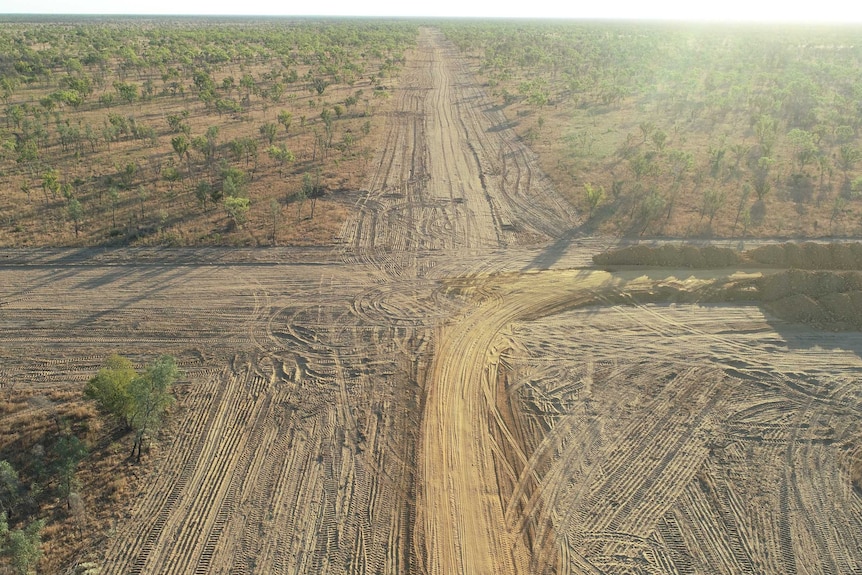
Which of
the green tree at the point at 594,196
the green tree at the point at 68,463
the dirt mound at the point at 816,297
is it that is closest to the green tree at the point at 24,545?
the green tree at the point at 68,463

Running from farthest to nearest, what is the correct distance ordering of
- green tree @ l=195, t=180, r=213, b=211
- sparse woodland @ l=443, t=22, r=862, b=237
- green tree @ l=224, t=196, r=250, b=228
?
sparse woodland @ l=443, t=22, r=862, b=237
green tree @ l=195, t=180, r=213, b=211
green tree @ l=224, t=196, r=250, b=228

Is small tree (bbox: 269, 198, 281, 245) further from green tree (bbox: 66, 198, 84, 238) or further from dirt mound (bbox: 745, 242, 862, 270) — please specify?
dirt mound (bbox: 745, 242, 862, 270)

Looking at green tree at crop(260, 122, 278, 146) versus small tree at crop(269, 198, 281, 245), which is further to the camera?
green tree at crop(260, 122, 278, 146)

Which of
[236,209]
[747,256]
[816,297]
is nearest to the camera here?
[816,297]

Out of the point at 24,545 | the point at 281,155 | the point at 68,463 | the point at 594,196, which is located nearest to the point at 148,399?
the point at 68,463

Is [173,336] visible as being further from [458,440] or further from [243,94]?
[243,94]

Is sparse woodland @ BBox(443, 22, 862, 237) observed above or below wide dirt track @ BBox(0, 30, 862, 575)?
above

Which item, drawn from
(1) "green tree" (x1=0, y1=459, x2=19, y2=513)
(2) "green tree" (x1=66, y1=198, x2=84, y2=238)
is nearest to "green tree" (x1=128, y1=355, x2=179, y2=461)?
(1) "green tree" (x1=0, y1=459, x2=19, y2=513)

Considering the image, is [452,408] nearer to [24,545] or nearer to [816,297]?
[24,545]
